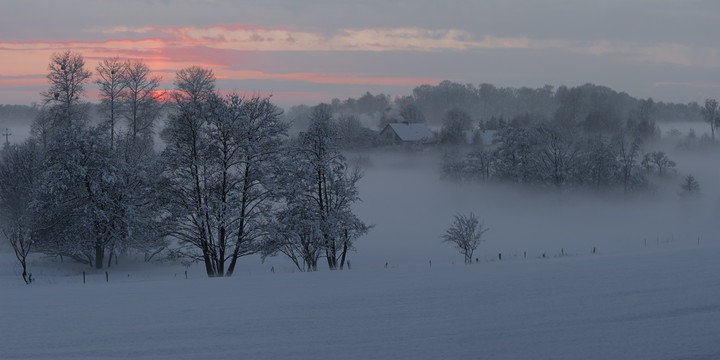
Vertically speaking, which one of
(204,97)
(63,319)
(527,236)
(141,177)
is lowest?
(527,236)

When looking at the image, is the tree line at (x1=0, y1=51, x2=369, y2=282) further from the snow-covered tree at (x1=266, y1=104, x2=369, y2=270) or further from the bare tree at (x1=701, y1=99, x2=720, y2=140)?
the bare tree at (x1=701, y1=99, x2=720, y2=140)

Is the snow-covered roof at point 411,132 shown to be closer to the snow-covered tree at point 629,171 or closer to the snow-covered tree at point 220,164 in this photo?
the snow-covered tree at point 629,171

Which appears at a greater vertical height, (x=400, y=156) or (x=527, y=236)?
(x=400, y=156)

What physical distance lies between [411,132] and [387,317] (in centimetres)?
10206

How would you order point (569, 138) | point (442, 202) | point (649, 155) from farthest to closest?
1. point (649, 155)
2. point (569, 138)
3. point (442, 202)

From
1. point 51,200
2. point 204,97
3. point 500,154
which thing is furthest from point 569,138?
point 51,200

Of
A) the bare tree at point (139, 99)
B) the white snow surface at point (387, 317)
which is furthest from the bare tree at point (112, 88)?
the white snow surface at point (387, 317)

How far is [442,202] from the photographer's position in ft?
224

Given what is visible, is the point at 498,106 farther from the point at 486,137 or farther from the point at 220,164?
the point at 220,164

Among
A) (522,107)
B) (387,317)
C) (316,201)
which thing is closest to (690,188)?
(316,201)

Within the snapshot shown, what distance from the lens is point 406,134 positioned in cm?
11050

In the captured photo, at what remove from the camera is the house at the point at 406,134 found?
10869cm

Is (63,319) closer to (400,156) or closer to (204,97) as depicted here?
(204,97)

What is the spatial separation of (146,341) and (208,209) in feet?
44.8
